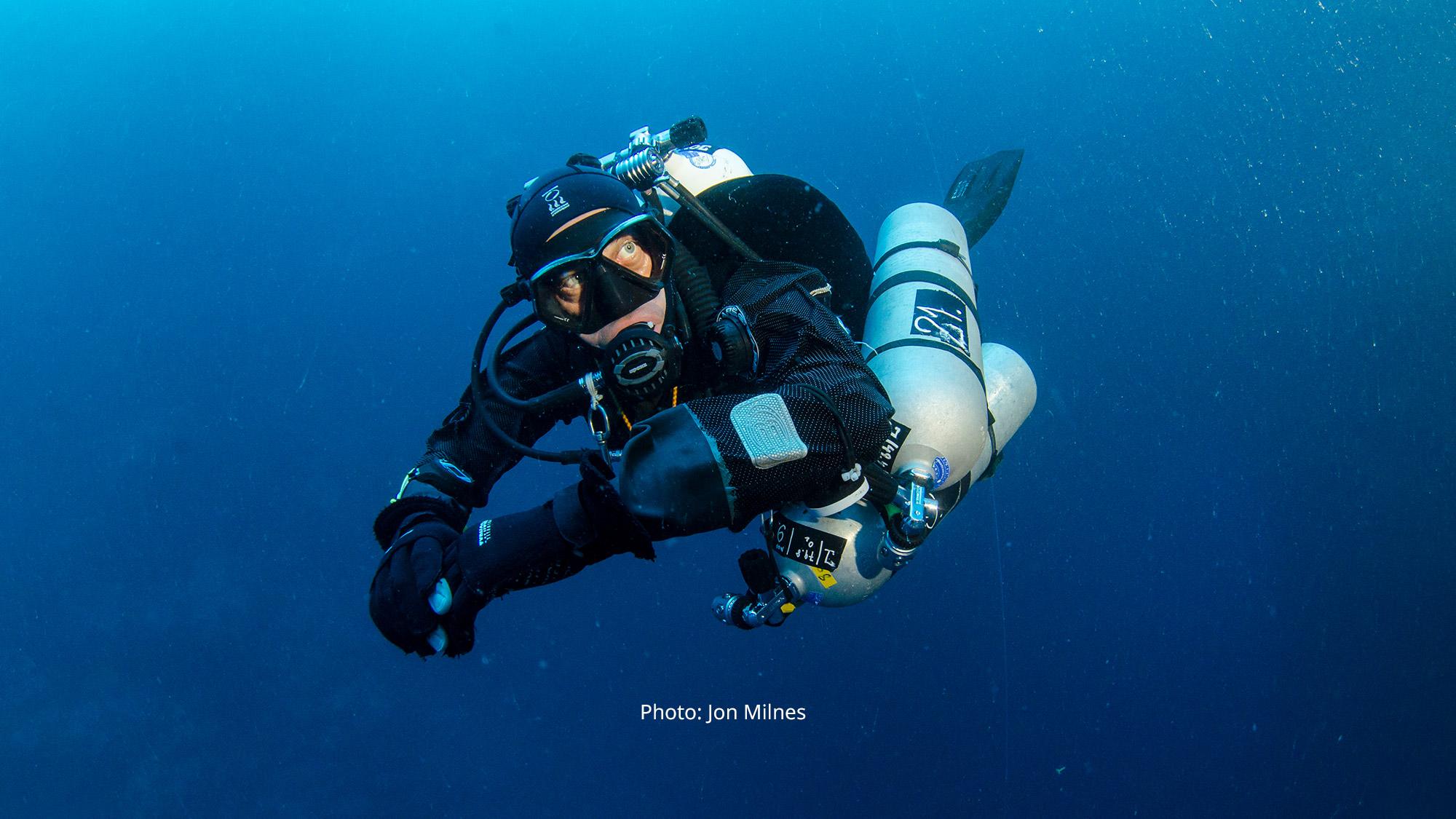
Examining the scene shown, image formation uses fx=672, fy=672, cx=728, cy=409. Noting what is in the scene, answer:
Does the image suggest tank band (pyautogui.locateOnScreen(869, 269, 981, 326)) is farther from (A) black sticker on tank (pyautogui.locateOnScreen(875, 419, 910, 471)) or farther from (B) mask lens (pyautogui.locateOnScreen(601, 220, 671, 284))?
(B) mask lens (pyautogui.locateOnScreen(601, 220, 671, 284))

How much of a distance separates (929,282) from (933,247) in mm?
458

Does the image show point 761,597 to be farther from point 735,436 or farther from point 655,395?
point 735,436

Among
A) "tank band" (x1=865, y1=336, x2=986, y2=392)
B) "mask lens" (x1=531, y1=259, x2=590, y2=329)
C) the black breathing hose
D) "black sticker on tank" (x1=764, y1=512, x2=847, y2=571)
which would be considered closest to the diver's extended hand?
the black breathing hose

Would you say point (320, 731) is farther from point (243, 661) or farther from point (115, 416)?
point (115, 416)

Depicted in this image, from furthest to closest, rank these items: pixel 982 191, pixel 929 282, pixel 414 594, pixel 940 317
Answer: pixel 982 191 → pixel 929 282 → pixel 940 317 → pixel 414 594

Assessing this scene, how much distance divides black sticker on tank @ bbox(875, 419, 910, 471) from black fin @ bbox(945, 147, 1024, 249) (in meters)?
2.72

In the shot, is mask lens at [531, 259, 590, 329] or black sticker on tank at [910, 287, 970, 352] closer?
mask lens at [531, 259, 590, 329]

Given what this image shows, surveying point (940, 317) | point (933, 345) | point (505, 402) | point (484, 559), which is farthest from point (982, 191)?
point (484, 559)

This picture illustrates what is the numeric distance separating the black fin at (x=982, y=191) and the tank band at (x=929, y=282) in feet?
4.72

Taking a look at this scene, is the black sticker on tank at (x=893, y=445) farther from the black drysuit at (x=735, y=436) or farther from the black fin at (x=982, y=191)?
the black fin at (x=982, y=191)

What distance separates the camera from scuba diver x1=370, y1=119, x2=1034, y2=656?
2.03 meters

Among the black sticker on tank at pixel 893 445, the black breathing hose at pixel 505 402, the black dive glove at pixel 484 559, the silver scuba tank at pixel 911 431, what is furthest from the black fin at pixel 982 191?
the black dive glove at pixel 484 559

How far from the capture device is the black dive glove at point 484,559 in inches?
82.5

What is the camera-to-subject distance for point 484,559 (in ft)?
7.34
